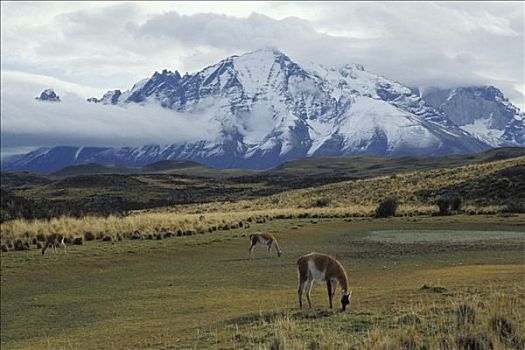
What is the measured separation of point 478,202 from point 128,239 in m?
32.4

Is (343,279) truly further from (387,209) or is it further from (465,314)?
(387,209)

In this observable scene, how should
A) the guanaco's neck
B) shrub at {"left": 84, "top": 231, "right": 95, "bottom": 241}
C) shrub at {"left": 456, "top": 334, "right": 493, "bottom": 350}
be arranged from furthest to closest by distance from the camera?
shrub at {"left": 84, "top": 231, "right": 95, "bottom": 241} < the guanaco's neck < shrub at {"left": 456, "top": 334, "right": 493, "bottom": 350}

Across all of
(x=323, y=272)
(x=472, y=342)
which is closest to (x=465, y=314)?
(x=472, y=342)

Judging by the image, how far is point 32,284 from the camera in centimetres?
2370

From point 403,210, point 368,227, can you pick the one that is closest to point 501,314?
point 368,227

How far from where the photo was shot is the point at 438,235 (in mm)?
34781

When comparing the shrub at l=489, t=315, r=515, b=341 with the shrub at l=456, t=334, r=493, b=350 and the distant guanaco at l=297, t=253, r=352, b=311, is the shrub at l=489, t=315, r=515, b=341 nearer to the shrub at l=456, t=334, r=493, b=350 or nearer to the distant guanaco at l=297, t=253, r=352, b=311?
the shrub at l=456, t=334, r=493, b=350

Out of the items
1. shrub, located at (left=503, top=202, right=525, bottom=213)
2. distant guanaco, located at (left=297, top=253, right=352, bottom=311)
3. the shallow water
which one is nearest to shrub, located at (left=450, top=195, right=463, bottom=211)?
shrub, located at (left=503, top=202, right=525, bottom=213)

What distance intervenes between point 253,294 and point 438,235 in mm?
18752

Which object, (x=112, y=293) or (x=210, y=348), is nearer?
(x=210, y=348)

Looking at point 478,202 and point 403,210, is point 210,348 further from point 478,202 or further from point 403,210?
point 478,202

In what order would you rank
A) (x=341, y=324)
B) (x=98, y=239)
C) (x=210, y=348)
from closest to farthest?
(x=210, y=348)
(x=341, y=324)
(x=98, y=239)

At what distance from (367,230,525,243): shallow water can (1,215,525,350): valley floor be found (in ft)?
0.52

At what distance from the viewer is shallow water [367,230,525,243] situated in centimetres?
3200
